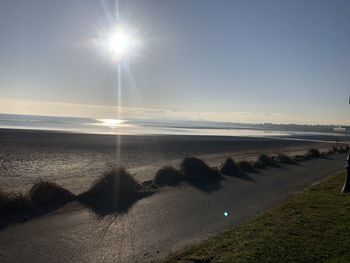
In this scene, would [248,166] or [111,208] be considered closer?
[111,208]

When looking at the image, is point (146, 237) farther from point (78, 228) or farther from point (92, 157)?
point (92, 157)

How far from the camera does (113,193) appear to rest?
1112cm

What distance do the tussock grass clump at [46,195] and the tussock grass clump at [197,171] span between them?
612 cm

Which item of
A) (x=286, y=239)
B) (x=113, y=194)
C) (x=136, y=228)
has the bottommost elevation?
(x=136, y=228)

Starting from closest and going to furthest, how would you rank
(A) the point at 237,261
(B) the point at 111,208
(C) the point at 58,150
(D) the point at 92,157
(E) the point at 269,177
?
(A) the point at 237,261 < (B) the point at 111,208 < (E) the point at 269,177 < (D) the point at 92,157 < (C) the point at 58,150

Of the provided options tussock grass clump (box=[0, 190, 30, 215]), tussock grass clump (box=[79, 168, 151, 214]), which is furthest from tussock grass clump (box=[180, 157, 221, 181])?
tussock grass clump (box=[0, 190, 30, 215])

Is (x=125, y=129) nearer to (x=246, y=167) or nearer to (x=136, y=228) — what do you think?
(x=246, y=167)

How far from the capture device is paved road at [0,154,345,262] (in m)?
6.40

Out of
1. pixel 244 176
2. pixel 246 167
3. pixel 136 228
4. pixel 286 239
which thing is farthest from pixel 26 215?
pixel 246 167

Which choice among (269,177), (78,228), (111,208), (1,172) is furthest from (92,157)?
(78,228)

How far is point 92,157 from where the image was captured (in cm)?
2477

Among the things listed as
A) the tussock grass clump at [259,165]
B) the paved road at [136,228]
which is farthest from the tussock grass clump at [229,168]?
the paved road at [136,228]

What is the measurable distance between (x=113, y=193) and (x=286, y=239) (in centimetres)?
586

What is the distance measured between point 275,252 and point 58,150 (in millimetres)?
24042
